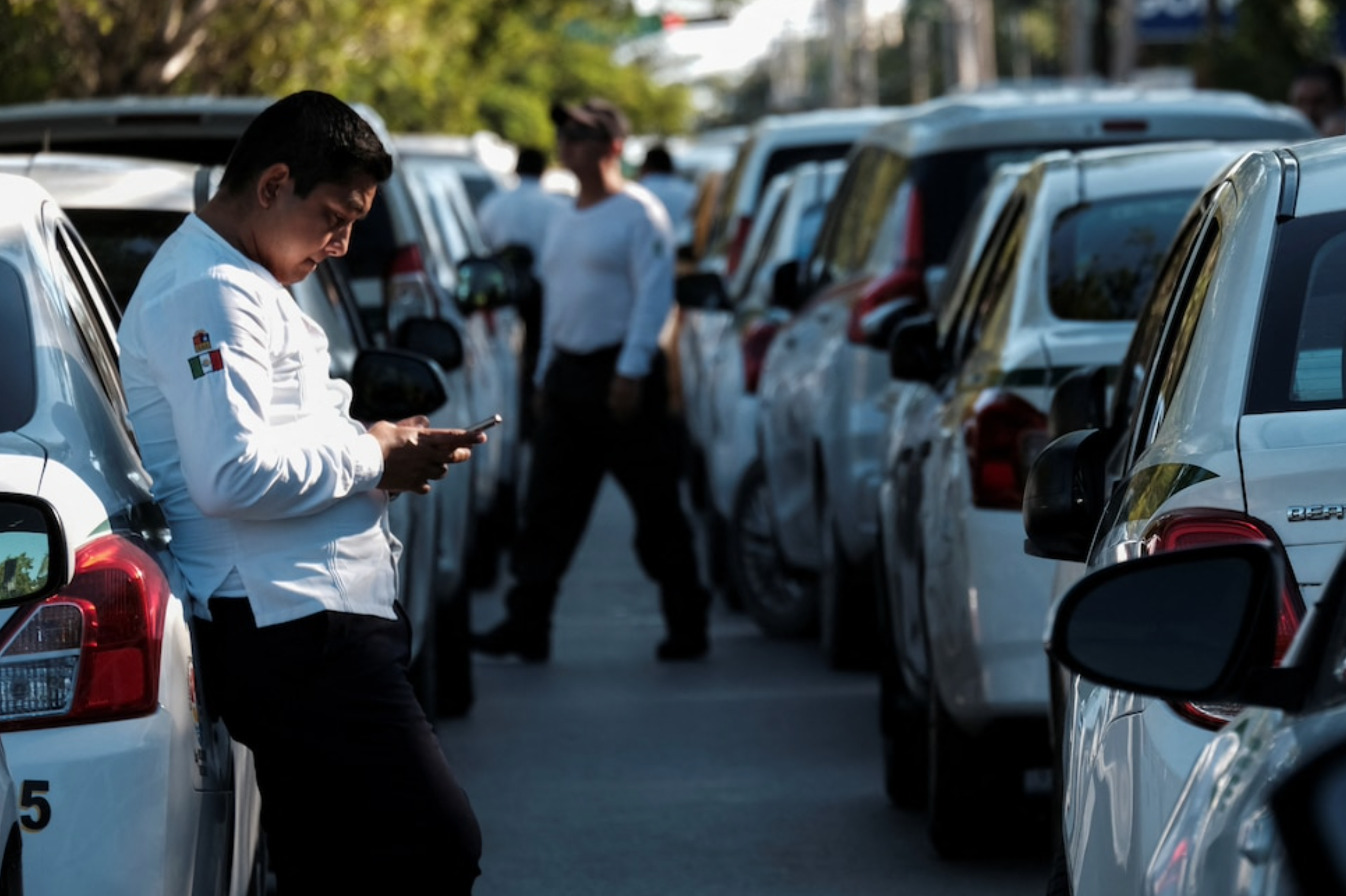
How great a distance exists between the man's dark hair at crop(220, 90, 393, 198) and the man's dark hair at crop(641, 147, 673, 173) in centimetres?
1723

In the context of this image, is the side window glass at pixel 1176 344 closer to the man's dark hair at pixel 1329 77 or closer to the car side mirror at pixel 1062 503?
the car side mirror at pixel 1062 503

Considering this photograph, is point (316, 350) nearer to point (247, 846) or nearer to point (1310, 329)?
point (247, 846)

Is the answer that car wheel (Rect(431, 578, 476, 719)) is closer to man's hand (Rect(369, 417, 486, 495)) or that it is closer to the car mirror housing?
man's hand (Rect(369, 417, 486, 495))

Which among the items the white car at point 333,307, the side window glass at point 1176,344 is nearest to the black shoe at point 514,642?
the white car at point 333,307

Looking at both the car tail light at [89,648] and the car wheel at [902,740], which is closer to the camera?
the car tail light at [89,648]

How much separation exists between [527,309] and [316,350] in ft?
49.8

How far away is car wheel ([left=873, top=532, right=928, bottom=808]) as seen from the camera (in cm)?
760

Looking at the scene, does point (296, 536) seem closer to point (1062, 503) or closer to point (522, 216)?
point (1062, 503)

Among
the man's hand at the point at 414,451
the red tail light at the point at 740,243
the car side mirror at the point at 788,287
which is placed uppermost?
the man's hand at the point at 414,451

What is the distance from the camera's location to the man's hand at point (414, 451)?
462cm

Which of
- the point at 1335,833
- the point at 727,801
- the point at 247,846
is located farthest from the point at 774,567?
the point at 1335,833

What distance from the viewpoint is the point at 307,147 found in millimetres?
4543

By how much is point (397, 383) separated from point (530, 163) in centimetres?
1408

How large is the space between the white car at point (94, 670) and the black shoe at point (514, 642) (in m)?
6.14
